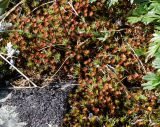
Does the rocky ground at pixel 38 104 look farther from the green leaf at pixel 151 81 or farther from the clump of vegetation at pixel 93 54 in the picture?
the green leaf at pixel 151 81

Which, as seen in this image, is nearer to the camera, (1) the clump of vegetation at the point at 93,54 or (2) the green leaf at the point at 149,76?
(2) the green leaf at the point at 149,76

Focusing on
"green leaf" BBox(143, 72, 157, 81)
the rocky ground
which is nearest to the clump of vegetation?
"green leaf" BBox(143, 72, 157, 81)

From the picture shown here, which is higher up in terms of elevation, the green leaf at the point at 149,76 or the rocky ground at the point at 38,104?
the green leaf at the point at 149,76

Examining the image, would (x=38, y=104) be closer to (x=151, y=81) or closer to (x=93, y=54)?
(x=93, y=54)

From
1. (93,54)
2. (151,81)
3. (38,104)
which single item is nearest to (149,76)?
(151,81)

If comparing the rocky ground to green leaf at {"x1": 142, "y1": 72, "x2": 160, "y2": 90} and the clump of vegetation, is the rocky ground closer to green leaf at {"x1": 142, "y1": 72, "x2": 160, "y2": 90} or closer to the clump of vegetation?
the clump of vegetation

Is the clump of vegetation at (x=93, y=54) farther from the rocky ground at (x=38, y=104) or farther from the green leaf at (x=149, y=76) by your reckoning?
the rocky ground at (x=38, y=104)

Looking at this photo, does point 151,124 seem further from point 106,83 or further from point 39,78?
point 39,78

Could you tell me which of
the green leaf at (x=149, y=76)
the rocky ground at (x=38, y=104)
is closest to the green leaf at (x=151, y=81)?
the green leaf at (x=149, y=76)

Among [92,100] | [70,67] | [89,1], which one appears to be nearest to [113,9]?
[89,1]
